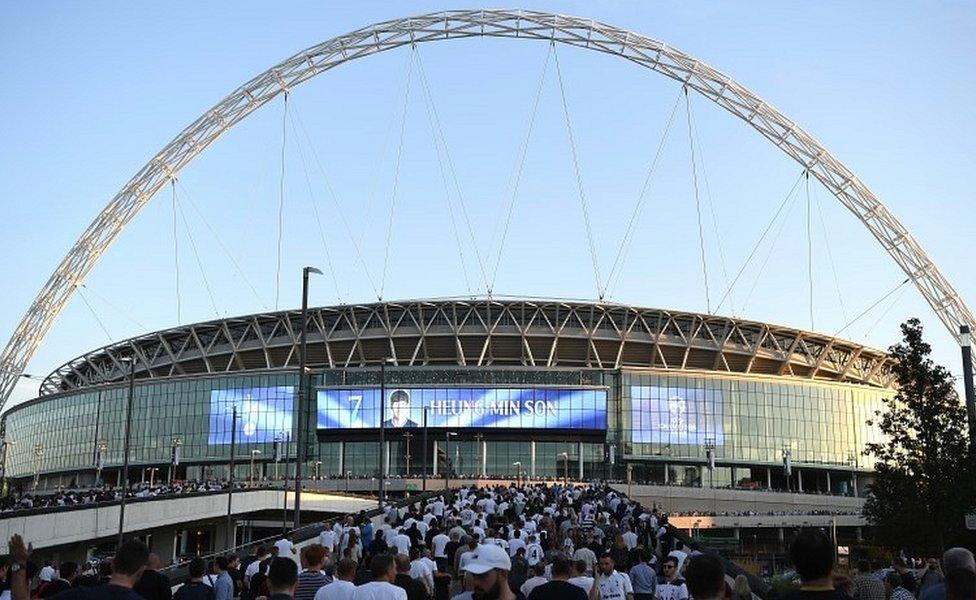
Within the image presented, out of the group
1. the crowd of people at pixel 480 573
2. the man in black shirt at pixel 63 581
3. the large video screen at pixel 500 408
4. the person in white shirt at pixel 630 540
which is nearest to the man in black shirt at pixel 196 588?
the crowd of people at pixel 480 573

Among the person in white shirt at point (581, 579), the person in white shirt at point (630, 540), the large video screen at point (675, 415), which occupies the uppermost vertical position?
the large video screen at point (675, 415)

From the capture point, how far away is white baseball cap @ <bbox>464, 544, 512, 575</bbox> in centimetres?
845

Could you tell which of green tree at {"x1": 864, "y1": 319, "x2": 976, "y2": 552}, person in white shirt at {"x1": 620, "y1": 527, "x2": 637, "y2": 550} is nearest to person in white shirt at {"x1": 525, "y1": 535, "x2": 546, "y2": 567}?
person in white shirt at {"x1": 620, "y1": 527, "x2": 637, "y2": 550}

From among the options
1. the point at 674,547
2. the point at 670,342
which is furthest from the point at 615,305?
the point at 674,547

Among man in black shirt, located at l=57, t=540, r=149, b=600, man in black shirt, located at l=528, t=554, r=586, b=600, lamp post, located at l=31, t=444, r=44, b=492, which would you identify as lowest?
man in black shirt, located at l=528, t=554, r=586, b=600

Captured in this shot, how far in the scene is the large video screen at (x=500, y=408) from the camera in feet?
382

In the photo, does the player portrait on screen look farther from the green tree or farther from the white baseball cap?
the white baseball cap

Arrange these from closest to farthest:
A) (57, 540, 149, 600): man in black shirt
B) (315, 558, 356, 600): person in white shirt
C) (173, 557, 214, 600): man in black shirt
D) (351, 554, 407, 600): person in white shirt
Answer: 1. (57, 540, 149, 600): man in black shirt
2. (351, 554, 407, 600): person in white shirt
3. (315, 558, 356, 600): person in white shirt
4. (173, 557, 214, 600): man in black shirt

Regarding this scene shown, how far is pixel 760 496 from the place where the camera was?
355 feet

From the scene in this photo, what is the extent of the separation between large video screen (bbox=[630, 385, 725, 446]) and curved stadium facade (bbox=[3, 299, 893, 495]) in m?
0.15

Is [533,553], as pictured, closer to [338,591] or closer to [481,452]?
[338,591]

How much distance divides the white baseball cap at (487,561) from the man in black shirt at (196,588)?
5.83 m

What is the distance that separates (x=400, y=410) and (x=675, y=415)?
2919 centimetres

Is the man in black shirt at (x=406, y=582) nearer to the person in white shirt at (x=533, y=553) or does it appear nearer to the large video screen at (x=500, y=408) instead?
the person in white shirt at (x=533, y=553)
